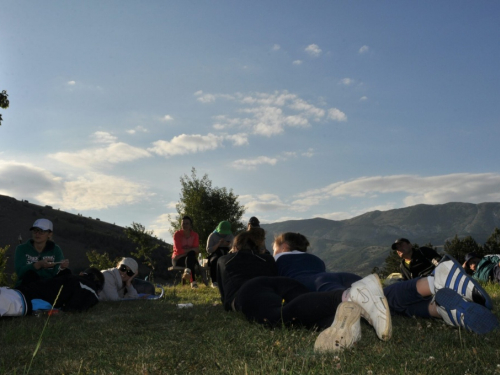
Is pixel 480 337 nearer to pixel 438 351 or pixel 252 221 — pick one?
pixel 438 351

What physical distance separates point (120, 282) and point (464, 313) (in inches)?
275

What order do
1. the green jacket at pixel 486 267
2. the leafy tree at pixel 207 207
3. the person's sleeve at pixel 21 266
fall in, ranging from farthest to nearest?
the leafy tree at pixel 207 207 → the green jacket at pixel 486 267 → the person's sleeve at pixel 21 266

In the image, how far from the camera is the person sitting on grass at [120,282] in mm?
8695

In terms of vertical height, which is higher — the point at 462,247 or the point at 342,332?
the point at 342,332

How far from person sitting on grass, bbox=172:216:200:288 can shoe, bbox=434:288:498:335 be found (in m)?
9.67

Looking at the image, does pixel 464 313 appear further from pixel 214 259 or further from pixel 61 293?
pixel 214 259

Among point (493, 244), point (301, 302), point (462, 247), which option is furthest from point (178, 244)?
point (462, 247)

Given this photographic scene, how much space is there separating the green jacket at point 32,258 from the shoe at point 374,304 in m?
6.23

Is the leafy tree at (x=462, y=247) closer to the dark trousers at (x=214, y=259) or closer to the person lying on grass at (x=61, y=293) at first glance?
the dark trousers at (x=214, y=259)

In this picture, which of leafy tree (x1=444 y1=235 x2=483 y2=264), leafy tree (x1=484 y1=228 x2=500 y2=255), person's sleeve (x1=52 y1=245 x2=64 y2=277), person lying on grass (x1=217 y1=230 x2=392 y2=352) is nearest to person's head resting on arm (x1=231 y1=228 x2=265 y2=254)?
person lying on grass (x1=217 y1=230 x2=392 y2=352)

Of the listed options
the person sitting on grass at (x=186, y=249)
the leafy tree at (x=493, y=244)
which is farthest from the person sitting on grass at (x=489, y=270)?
the leafy tree at (x=493, y=244)

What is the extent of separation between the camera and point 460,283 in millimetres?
4090

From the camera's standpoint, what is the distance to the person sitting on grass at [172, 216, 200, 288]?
13094 millimetres

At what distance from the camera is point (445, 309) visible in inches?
162
